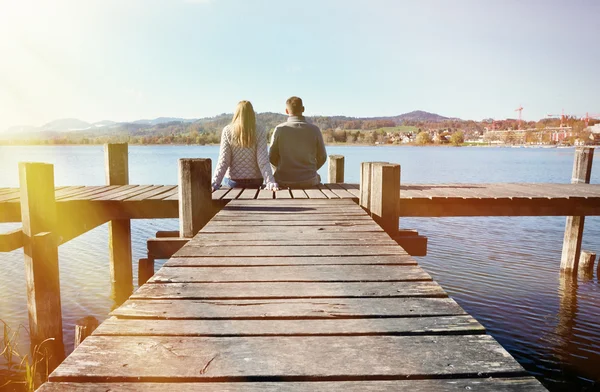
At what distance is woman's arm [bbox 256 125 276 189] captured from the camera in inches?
254

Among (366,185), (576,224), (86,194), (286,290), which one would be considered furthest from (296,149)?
(576,224)

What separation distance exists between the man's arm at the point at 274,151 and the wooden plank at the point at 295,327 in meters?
5.08

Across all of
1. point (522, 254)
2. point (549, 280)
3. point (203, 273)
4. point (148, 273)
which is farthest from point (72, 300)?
point (522, 254)

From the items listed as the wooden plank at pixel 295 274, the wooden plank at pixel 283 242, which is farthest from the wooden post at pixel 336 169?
the wooden plank at pixel 295 274

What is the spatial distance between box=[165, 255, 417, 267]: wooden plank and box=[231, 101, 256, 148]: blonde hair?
3.43 m

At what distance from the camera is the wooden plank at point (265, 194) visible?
6059 mm

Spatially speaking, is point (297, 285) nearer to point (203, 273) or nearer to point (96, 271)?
point (203, 273)

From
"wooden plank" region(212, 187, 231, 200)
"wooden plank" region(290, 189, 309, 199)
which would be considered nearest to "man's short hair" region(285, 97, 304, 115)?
"wooden plank" region(290, 189, 309, 199)

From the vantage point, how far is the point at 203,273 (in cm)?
278

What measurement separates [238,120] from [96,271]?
7.44 meters

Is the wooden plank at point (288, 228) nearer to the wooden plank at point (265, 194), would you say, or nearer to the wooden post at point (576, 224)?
the wooden plank at point (265, 194)

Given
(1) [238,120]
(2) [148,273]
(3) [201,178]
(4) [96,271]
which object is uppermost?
(1) [238,120]

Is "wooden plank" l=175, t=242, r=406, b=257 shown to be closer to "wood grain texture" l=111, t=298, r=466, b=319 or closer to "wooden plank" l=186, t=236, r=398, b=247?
"wooden plank" l=186, t=236, r=398, b=247

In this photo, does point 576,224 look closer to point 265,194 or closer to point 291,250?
point 265,194
